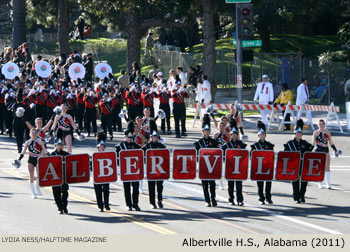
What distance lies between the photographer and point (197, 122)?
3262cm

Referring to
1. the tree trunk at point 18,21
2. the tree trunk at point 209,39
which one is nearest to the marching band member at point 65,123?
the tree trunk at point 209,39

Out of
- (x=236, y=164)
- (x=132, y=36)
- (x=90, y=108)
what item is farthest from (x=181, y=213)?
(x=132, y=36)

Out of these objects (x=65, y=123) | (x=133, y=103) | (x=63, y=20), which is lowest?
(x=65, y=123)

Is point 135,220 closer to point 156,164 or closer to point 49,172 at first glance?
point 156,164

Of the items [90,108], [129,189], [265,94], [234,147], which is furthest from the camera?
[265,94]

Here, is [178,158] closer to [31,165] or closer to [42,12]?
[31,165]

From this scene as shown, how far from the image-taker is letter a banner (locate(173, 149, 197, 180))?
17.4 metres

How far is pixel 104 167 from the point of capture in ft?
54.7

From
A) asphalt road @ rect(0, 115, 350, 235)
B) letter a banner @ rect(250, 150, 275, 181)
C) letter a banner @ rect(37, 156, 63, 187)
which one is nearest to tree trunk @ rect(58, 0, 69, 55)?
asphalt road @ rect(0, 115, 350, 235)

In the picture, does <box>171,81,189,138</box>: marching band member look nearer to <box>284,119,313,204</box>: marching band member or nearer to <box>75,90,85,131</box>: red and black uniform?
<box>75,90,85,131</box>: red and black uniform

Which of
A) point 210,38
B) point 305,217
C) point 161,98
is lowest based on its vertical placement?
point 305,217

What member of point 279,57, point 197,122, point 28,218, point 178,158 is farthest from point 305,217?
point 279,57

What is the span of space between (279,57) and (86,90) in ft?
49.5

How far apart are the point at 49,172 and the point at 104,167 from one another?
1078mm
